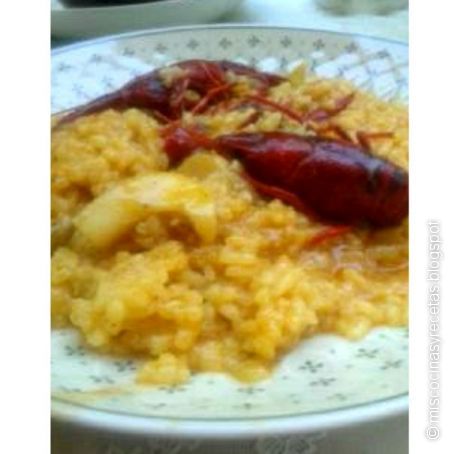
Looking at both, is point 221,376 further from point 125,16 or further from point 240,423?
point 125,16

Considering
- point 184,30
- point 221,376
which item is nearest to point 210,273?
point 221,376

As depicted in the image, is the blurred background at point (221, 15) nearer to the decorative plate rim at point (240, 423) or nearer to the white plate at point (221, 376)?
the white plate at point (221, 376)

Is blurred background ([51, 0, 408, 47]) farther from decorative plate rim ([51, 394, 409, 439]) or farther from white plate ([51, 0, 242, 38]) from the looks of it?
decorative plate rim ([51, 394, 409, 439])

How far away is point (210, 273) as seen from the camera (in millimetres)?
640

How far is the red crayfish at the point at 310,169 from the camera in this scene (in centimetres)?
68

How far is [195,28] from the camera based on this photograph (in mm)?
738

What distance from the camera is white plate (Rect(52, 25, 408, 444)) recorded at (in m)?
0.56

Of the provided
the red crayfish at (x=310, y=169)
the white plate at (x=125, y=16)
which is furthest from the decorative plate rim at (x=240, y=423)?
the white plate at (x=125, y=16)

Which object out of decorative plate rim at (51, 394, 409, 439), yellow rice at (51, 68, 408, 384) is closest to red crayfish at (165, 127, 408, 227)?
yellow rice at (51, 68, 408, 384)

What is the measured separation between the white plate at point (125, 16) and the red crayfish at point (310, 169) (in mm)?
80

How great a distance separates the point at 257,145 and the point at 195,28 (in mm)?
107

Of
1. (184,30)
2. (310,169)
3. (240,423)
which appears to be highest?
(184,30)

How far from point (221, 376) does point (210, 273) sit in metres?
0.07
